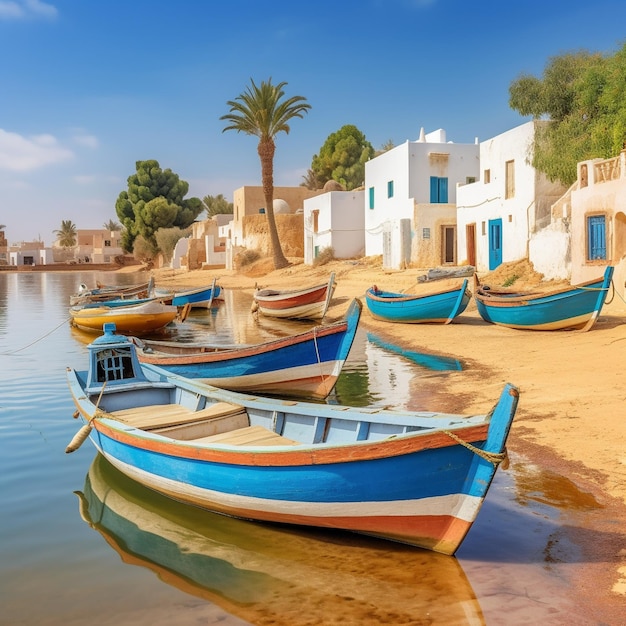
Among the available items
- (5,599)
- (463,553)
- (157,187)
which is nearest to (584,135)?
(463,553)

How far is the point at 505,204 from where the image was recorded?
27531 millimetres

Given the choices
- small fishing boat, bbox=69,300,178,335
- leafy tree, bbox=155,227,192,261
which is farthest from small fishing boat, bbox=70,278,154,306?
leafy tree, bbox=155,227,192,261

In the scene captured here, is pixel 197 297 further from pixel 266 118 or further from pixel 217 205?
pixel 217 205

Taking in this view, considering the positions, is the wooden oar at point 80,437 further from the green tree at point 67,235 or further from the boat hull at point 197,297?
the green tree at point 67,235

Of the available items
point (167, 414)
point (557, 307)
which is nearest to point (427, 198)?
point (557, 307)

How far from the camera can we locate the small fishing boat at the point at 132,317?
21.6 metres

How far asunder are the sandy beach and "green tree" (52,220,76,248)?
102 metres

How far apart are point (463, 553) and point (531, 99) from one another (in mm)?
25180

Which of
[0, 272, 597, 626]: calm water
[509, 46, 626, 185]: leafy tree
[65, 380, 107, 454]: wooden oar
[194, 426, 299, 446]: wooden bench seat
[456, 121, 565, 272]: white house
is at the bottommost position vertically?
[0, 272, 597, 626]: calm water

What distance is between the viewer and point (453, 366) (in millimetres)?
14406

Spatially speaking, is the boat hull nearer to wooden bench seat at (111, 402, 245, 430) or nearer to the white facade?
the white facade

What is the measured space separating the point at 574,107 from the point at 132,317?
17.7 metres

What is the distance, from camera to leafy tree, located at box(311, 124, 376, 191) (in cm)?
6519

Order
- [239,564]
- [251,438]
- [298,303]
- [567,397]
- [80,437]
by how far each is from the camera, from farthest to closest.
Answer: [298,303]
[567,397]
[80,437]
[251,438]
[239,564]
